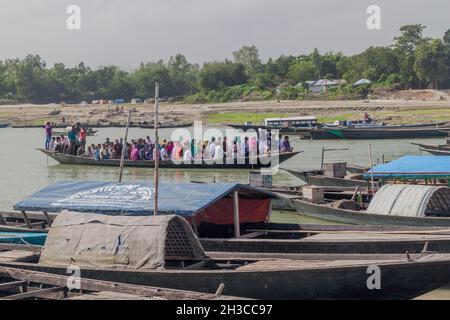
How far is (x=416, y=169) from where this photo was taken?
17422 millimetres

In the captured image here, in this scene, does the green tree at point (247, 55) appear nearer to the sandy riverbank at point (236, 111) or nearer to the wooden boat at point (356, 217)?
the sandy riverbank at point (236, 111)

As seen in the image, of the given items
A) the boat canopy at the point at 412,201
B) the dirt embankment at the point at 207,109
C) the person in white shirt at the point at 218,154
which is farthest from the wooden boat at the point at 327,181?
the dirt embankment at the point at 207,109

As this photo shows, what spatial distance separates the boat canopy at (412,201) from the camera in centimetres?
1438

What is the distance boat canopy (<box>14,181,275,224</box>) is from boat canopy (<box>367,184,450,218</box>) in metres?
2.68

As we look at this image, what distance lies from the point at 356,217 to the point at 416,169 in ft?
8.44

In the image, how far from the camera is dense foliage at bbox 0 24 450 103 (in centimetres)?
6775

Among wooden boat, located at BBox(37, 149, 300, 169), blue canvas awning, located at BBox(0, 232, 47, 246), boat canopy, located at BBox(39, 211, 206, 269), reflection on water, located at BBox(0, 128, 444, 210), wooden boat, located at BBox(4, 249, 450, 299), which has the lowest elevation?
reflection on water, located at BBox(0, 128, 444, 210)

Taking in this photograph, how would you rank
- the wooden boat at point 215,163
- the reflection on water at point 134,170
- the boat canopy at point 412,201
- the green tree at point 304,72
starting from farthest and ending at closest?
the green tree at point 304,72, the wooden boat at point 215,163, the reflection on water at point 134,170, the boat canopy at point 412,201

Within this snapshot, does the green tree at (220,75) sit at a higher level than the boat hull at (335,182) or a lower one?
higher

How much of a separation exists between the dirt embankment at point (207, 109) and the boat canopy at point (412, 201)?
133 feet

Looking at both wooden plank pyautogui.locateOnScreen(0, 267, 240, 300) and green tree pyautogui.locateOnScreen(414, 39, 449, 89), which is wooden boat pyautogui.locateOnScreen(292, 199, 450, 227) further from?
green tree pyautogui.locateOnScreen(414, 39, 449, 89)

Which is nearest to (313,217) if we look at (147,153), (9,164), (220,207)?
(220,207)

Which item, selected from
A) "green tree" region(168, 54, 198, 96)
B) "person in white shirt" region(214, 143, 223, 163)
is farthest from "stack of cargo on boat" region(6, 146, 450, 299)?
"green tree" region(168, 54, 198, 96)

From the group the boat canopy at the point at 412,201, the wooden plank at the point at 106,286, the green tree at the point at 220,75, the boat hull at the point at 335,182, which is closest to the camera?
the wooden plank at the point at 106,286
